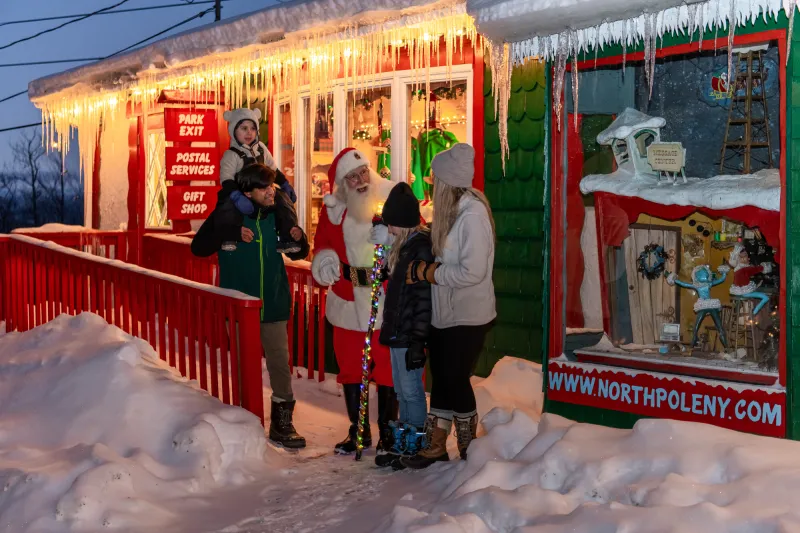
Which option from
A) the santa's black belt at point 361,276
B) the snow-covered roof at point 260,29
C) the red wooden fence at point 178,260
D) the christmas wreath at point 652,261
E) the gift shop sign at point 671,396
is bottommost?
the gift shop sign at point 671,396

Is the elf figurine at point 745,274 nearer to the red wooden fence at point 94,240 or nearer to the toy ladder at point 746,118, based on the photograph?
the toy ladder at point 746,118

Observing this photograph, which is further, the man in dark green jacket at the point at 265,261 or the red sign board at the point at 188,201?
the red sign board at the point at 188,201

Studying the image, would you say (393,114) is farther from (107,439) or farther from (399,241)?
(107,439)

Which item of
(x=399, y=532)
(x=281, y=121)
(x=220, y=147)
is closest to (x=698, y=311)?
(x=399, y=532)

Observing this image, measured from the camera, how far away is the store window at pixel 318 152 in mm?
10483

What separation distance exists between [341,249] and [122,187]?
32.6 ft

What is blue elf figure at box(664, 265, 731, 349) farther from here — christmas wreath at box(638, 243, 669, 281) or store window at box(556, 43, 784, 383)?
christmas wreath at box(638, 243, 669, 281)

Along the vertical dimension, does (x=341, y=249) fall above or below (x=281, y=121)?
below

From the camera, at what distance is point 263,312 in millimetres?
7043

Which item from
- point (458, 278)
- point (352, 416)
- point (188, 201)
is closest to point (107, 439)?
point (352, 416)

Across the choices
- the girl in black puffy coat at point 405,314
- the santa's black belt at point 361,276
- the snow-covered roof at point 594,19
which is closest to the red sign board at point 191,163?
the santa's black belt at point 361,276

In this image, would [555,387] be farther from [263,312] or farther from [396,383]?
[263,312]

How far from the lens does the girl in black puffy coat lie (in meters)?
6.01

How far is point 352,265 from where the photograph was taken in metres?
6.58
